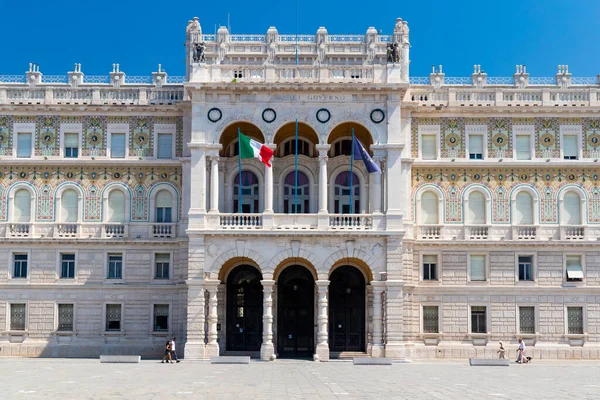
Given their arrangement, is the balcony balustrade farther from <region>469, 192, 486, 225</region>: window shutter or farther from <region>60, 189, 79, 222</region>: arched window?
<region>60, 189, 79, 222</region>: arched window

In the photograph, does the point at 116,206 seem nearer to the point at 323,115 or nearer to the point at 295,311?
the point at 295,311

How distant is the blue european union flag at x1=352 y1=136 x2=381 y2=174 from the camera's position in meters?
52.6

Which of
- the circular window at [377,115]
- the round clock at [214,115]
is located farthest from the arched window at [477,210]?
the round clock at [214,115]

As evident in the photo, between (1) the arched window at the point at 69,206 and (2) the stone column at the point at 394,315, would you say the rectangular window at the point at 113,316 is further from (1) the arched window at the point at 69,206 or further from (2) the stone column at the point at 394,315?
(2) the stone column at the point at 394,315

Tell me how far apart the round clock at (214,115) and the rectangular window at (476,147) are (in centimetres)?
1636

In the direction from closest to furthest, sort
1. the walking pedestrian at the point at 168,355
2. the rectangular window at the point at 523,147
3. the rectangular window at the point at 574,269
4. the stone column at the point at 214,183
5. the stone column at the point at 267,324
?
1. the walking pedestrian at the point at 168,355
2. the stone column at the point at 267,324
3. the stone column at the point at 214,183
4. the rectangular window at the point at 574,269
5. the rectangular window at the point at 523,147

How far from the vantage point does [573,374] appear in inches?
1631

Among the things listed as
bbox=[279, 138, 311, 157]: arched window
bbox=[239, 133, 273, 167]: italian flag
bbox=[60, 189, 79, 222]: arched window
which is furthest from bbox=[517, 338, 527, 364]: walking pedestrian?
bbox=[60, 189, 79, 222]: arched window

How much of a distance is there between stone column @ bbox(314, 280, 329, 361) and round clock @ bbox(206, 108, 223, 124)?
11.8 metres

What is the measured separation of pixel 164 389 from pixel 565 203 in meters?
34.6

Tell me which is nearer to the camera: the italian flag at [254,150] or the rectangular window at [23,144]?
the italian flag at [254,150]

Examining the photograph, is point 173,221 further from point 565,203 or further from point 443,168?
point 565,203

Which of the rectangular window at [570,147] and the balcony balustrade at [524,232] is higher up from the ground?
the rectangular window at [570,147]

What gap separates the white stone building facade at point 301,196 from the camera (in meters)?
55.0
